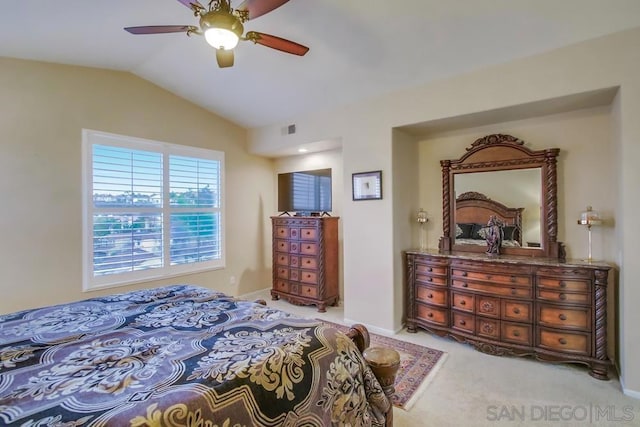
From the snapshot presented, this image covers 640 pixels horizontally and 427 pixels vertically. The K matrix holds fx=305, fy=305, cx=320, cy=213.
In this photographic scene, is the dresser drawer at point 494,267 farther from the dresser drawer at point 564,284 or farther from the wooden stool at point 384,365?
the wooden stool at point 384,365

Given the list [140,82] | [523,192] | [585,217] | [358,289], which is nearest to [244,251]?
[358,289]

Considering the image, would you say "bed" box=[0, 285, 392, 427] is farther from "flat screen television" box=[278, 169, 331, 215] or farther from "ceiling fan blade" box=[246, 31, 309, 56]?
"flat screen television" box=[278, 169, 331, 215]

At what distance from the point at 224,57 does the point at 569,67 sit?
111 inches

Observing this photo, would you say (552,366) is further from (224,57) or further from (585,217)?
(224,57)

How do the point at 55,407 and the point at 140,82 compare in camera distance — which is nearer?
the point at 55,407

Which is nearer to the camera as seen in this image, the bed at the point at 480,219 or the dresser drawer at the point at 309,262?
the bed at the point at 480,219

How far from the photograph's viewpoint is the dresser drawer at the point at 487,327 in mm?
2996

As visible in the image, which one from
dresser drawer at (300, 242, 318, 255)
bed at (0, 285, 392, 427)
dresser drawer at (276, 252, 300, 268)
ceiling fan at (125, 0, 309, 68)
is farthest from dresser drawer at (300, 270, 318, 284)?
ceiling fan at (125, 0, 309, 68)

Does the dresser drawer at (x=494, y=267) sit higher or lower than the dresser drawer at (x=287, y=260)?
higher

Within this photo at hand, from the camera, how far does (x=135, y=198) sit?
392cm

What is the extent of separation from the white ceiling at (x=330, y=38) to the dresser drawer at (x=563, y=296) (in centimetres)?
212

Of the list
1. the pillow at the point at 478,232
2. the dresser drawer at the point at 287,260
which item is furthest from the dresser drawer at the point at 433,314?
the dresser drawer at the point at 287,260

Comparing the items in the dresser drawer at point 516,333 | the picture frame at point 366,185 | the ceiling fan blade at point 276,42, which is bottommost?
the dresser drawer at point 516,333

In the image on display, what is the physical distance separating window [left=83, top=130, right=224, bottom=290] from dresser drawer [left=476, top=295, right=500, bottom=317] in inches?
143
